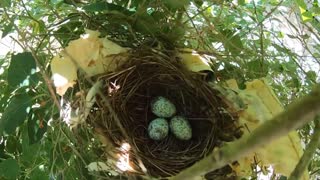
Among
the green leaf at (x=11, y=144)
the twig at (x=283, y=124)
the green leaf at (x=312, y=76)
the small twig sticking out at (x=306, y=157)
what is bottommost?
the green leaf at (x=312, y=76)

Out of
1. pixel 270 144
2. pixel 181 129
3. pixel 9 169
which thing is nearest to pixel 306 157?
pixel 270 144

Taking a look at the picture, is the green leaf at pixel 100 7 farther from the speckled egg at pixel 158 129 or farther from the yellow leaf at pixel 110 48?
the speckled egg at pixel 158 129

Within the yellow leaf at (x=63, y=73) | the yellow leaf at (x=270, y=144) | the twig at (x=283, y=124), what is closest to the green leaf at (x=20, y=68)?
the yellow leaf at (x=63, y=73)

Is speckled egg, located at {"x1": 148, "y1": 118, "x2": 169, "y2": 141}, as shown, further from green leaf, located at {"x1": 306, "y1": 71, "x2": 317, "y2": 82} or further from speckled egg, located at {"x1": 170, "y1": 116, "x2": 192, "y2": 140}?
green leaf, located at {"x1": 306, "y1": 71, "x2": 317, "y2": 82}

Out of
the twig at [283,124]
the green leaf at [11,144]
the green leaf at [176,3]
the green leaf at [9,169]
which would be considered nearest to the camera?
the twig at [283,124]

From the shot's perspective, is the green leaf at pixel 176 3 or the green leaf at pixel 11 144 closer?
the green leaf at pixel 176 3

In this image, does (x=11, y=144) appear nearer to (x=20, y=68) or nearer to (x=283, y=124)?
(x=20, y=68)

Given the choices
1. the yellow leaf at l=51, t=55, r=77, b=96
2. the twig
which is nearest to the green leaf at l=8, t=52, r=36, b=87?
the yellow leaf at l=51, t=55, r=77, b=96
